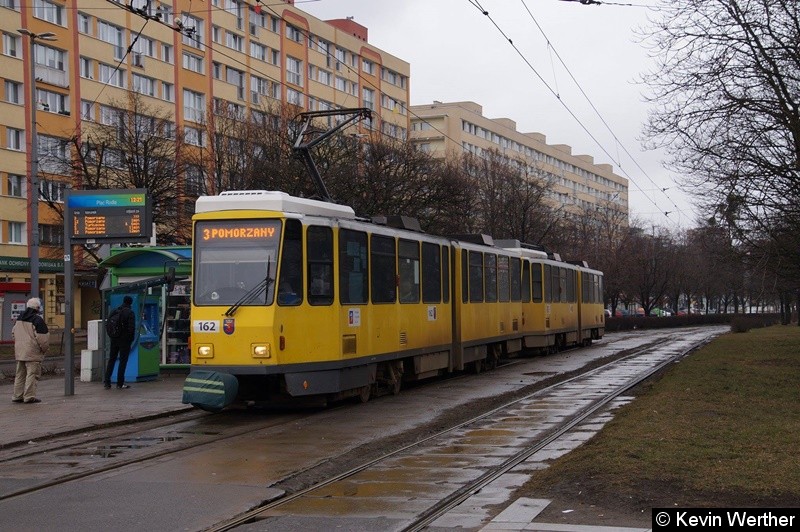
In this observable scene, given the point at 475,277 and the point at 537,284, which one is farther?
the point at 537,284

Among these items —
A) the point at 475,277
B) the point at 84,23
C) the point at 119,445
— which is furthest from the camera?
the point at 84,23

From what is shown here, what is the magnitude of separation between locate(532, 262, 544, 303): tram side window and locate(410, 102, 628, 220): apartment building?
1710 inches

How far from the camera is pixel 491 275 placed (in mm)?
25031

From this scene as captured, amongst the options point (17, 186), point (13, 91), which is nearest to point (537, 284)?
point (17, 186)

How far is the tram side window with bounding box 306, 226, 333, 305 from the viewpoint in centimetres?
1512

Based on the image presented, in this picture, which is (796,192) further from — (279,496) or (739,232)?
(279,496)

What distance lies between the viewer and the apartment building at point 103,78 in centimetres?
5103

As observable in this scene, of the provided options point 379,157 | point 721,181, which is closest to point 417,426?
point 721,181

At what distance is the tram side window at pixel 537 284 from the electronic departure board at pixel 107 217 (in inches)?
553

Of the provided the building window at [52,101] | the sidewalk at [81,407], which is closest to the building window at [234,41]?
the building window at [52,101]

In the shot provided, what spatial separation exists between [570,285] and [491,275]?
35.1 feet

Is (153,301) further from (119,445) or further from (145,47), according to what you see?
(145,47)

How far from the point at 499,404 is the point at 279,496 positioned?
8319 mm

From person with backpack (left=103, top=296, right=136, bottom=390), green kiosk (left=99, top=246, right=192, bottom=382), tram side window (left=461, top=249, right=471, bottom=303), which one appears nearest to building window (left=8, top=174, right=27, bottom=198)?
green kiosk (left=99, top=246, right=192, bottom=382)
